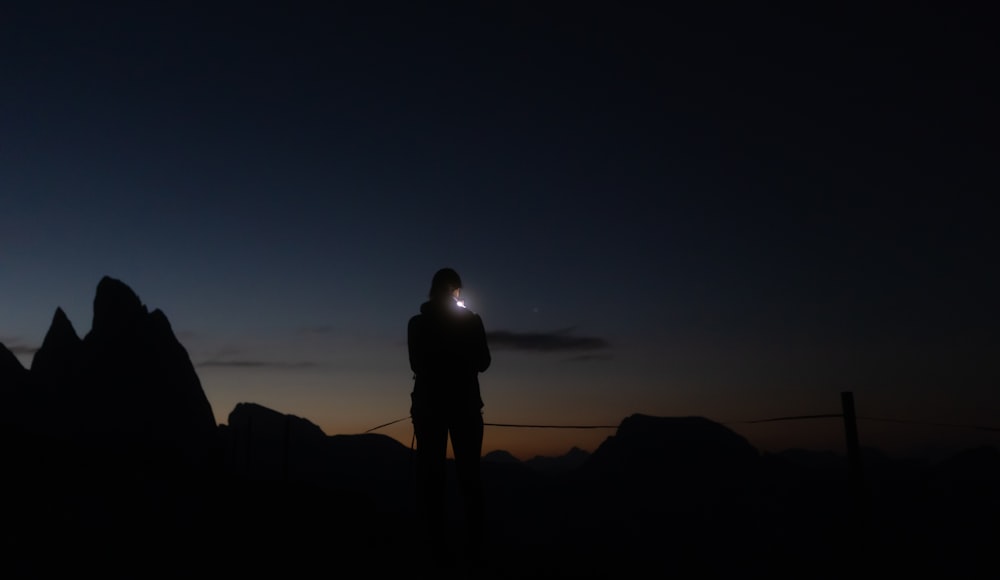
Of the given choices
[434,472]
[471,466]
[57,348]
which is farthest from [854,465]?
[57,348]

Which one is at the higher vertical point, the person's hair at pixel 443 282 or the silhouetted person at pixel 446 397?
the person's hair at pixel 443 282

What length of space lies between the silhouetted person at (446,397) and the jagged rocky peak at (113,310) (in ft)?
372

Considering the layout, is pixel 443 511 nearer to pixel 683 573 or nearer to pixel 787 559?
pixel 683 573

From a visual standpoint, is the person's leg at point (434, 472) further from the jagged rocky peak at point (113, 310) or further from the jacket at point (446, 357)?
the jagged rocky peak at point (113, 310)

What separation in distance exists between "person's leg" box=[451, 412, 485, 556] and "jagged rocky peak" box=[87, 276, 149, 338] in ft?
Answer: 373

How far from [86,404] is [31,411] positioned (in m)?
10.1

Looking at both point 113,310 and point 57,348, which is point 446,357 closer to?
point 113,310

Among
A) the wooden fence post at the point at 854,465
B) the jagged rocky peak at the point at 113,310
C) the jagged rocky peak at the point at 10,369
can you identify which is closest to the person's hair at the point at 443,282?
the wooden fence post at the point at 854,465

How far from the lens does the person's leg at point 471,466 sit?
5605 millimetres

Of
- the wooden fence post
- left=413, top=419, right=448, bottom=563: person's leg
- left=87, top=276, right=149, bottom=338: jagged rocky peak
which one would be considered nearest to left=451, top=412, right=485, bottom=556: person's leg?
left=413, top=419, right=448, bottom=563: person's leg

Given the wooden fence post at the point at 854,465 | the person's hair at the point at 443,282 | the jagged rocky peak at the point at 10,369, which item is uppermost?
the jagged rocky peak at the point at 10,369

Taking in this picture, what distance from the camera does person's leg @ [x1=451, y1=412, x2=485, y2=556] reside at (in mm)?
5605

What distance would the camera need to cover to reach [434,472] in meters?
5.75

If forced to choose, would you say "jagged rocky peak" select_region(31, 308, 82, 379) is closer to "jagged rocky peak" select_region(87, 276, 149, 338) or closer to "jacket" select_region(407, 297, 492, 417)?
"jagged rocky peak" select_region(87, 276, 149, 338)
